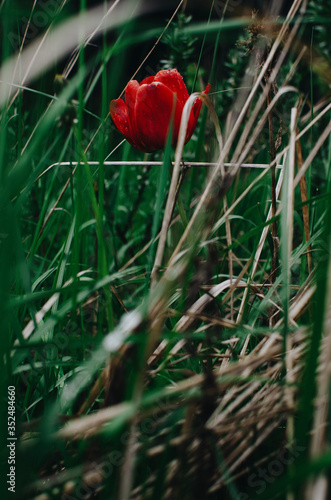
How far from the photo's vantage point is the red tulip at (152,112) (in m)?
0.75

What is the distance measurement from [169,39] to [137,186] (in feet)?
1.52

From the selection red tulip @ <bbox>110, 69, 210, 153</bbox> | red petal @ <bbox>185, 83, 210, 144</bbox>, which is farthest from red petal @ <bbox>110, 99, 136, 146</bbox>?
red petal @ <bbox>185, 83, 210, 144</bbox>

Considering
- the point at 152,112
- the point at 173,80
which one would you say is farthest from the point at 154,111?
the point at 173,80

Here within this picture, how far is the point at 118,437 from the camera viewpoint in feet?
1.33

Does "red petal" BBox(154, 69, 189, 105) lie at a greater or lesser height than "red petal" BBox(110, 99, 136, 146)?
greater

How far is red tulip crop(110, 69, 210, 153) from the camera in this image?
752 millimetres

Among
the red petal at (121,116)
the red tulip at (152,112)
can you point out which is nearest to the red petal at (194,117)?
the red tulip at (152,112)

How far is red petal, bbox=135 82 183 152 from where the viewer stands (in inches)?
29.6

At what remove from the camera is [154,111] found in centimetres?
75

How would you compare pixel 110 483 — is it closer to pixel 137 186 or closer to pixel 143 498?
pixel 143 498

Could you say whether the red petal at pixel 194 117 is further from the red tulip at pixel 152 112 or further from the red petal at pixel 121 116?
the red petal at pixel 121 116

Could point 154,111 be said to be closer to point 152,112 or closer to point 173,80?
point 152,112

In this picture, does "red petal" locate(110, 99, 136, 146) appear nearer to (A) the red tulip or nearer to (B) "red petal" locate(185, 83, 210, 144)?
(A) the red tulip

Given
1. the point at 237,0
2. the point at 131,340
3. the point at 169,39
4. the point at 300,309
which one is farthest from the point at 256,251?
the point at 169,39
